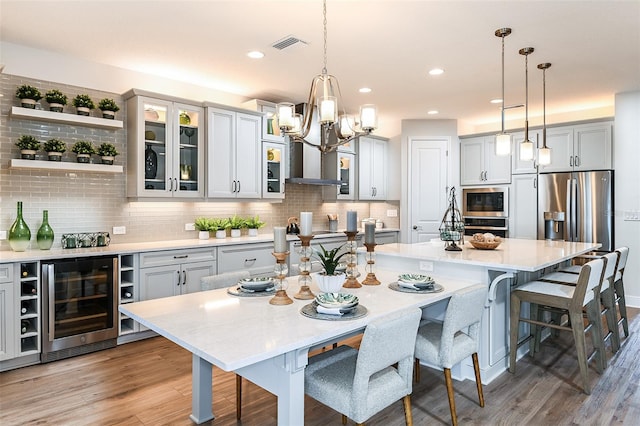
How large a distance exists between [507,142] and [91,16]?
349 cm

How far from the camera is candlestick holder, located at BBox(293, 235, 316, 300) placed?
218 centimetres

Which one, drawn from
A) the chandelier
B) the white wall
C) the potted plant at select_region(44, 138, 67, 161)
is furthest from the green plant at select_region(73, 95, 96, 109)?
the white wall

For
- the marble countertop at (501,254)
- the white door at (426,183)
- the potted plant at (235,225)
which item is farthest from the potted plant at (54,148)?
the white door at (426,183)

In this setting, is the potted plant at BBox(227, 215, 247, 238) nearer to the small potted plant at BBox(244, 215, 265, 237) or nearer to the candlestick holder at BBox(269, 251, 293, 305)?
the small potted plant at BBox(244, 215, 265, 237)

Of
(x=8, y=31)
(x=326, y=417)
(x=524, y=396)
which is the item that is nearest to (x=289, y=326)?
(x=326, y=417)

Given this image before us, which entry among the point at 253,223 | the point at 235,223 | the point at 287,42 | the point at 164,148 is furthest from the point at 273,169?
the point at 287,42

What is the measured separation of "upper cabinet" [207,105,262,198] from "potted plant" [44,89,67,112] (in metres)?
1.38

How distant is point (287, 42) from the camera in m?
3.56

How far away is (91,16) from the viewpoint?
10.2 feet

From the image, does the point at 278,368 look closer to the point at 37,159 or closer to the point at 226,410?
the point at 226,410

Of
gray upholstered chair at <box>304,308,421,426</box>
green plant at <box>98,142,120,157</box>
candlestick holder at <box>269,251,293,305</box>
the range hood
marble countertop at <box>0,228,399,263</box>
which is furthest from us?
the range hood

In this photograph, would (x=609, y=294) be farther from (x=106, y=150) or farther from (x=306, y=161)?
(x=106, y=150)

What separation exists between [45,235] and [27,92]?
125 cm

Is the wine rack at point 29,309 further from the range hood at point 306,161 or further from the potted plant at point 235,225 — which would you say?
the range hood at point 306,161
